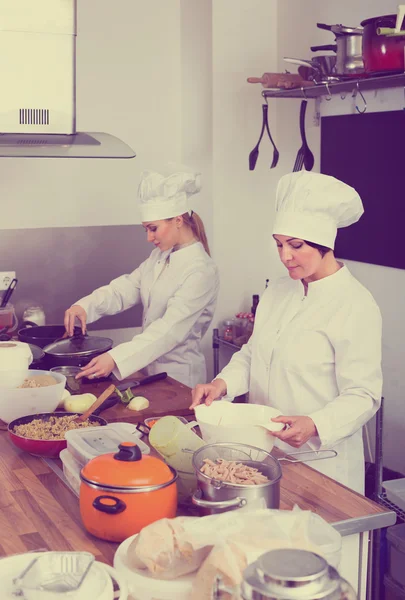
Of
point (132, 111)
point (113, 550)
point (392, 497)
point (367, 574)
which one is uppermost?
point (132, 111)

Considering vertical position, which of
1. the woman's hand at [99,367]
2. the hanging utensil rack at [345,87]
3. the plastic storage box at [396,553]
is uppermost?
the hanging utensil rack at [345,87]

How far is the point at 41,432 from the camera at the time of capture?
2123 mm

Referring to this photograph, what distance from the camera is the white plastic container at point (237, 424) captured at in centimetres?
182

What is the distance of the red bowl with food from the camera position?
6.81 feet

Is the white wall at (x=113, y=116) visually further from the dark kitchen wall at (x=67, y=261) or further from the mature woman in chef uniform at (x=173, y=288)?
the mature woman in chef uniform at (x=173, y=288)

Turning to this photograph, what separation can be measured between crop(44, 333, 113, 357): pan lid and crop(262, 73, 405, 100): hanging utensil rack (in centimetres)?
146

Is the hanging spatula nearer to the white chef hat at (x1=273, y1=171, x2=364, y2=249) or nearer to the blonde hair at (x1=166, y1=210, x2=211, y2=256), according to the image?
the blonde hair at (x1=166, y1=210, x2=211, y2=256)

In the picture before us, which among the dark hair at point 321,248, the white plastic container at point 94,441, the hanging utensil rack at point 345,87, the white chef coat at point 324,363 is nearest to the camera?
the white plastic container at point 94,441

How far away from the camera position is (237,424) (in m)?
1.92

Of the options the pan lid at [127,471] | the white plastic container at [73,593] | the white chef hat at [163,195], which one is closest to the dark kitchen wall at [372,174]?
the white chef hat at [163,195]

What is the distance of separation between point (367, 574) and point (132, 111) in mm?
3076

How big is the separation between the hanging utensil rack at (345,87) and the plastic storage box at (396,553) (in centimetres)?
169

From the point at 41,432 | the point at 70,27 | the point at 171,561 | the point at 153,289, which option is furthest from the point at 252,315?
the point at 171,561

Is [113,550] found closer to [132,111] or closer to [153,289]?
[153,289]
